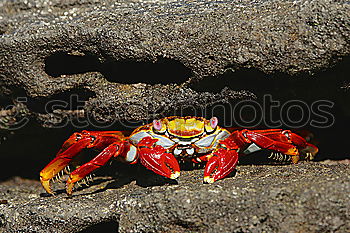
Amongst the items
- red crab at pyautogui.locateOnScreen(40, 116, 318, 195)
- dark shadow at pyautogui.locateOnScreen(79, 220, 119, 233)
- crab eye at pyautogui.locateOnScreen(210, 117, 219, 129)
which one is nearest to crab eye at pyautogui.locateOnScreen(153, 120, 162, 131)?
red crab at pyautogui.locateOnScreen(40, 116, 318, 195)

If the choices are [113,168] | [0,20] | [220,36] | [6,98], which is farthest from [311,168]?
[0,20]

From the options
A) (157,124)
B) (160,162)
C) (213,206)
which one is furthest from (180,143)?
(213,206)

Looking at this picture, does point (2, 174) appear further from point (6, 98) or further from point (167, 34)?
point (167, 34)

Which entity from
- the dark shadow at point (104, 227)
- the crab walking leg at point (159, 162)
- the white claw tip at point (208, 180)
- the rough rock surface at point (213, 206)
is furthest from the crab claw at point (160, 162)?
the dark shadow at point (104, 227)

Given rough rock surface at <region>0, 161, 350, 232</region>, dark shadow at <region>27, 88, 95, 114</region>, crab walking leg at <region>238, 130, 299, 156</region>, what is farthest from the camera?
dark shadow at <region>27, 88, 95, 114</region>

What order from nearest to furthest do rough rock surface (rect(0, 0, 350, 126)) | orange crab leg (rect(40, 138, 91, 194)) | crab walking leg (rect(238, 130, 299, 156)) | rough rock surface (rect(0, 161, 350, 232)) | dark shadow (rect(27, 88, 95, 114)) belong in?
rough rock surface (rect(0, 161, 350, 232)) < rough rock surface (rect(0, 0, 350, 126)) < crab walking leg (rect(238, 130, 299, 156)) < orange crab leg (rect(40, 138, 91, 194)) < dark shadow (rect(27, 88, 95, 114))

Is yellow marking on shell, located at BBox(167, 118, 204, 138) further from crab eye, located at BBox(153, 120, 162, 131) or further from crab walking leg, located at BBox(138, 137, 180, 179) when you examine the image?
crab walking leg, located at BBox(138, 137, 180, 179)
